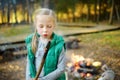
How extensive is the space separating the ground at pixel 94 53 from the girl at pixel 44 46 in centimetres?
291

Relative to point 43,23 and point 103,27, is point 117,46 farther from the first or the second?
point 43,23

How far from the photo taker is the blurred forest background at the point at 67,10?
5598 mm

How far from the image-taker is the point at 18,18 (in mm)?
5617

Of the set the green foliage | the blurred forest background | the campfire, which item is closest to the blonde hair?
the campfire

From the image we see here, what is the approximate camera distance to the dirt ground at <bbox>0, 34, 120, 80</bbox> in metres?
4.68

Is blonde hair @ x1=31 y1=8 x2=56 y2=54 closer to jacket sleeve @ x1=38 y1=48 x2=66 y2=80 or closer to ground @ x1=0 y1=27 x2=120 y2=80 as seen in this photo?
jacket sleeve @ x1=38 y1=48 x2=66 y2=80

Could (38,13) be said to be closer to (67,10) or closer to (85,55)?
(85,55)

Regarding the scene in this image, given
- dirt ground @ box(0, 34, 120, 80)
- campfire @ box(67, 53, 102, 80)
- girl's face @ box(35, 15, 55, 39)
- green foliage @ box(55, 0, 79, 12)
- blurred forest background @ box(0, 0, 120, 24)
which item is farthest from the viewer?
green foliage @ box(55, 0, 79, 12)

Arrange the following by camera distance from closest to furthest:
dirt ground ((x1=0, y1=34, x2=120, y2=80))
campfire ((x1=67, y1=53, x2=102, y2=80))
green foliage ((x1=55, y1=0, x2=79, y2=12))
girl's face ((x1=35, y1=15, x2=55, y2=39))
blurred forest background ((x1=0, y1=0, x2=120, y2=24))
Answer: girl's face ((x1=35, y1=15, x2=55, y2=39)) → campfire ((x1=67, y1=53, x2=102, y2=80)) → dirt ground ((x1=0, y1=34, x2=120, y2=80)) → blurred forest background ((x1=0, y1=0, x2=120, y2=24)) → green foliage ((x1=55, y1=0, x2=79, y2=12))

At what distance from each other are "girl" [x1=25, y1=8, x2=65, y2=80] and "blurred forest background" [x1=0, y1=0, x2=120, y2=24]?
396cm

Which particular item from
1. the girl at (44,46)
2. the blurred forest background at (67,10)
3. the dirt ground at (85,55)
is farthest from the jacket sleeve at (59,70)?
the blurred forest background at (67,10)

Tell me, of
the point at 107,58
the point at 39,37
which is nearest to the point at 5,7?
the point at 107,58

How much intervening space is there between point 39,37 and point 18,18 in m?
4.02

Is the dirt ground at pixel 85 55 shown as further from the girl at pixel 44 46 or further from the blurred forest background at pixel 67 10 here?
the girl at pixel 44 46
